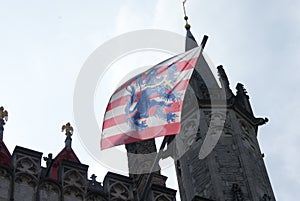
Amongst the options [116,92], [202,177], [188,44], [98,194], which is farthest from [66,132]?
[188,44]

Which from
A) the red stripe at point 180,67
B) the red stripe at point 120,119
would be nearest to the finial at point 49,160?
the red stripe at point 120,119

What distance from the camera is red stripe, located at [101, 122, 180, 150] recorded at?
57.0 ft

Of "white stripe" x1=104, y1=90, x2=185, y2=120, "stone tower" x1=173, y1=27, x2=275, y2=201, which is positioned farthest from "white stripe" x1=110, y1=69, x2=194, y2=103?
"stone tower" x1=173, y1=27, x2=275, y2=201

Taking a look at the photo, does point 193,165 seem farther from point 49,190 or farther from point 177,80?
point 49,190

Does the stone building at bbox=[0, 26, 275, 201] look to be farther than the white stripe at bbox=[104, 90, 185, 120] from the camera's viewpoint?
No

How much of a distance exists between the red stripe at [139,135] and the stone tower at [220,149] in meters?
2.71

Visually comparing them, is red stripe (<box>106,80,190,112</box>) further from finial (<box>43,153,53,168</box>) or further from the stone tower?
the stone tower

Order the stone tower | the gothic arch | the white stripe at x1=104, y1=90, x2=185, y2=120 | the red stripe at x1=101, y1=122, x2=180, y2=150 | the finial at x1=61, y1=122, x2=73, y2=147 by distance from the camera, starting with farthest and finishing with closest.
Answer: the finial at x1=61, y1=122, x2=73, y2=147, the stone tower, the white stripe at x1=104, y1=90, x2=185, y2=120, the red stripe at x1=101, y1=122, x2=180, y2=150, the gothic arch

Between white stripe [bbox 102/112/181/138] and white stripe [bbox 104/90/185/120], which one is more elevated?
white stripe [bbox 104/90/185/120]

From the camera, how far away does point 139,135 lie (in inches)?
692

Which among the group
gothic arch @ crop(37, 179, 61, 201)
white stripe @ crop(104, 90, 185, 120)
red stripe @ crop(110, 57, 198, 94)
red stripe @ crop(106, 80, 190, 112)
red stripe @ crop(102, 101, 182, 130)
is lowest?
gothic arch @ crop(37, 179, 61, 201)

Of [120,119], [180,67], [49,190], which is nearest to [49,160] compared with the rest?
[49,190]

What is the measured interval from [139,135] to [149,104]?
1326 millimetres

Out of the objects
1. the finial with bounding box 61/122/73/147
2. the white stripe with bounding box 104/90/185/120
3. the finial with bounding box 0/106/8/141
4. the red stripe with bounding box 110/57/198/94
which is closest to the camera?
the white stripe with bounding box 104/90/185/120
